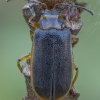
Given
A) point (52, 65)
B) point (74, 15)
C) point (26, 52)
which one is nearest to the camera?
point (74, 15)

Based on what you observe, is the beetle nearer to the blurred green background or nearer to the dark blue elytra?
the dark blue elytra

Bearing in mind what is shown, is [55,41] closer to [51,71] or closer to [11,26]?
[51,71]

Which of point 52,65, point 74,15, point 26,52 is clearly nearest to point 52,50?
point 52,65

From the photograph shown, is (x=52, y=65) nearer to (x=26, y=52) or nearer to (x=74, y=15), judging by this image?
(x=74, y=15)

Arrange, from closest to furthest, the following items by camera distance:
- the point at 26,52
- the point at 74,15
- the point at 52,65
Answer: the point at 74,15
the point at 52,65
the point at 26,52

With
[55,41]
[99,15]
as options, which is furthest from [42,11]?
[99,15]

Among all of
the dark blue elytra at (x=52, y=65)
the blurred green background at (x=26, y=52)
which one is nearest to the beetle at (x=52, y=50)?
the dark blue elytra at (x=52, y=65)

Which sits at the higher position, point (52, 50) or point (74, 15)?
point (74, 15)

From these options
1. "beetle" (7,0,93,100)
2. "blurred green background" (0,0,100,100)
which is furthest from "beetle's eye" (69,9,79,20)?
"blurred green background" (0,0,100,100)

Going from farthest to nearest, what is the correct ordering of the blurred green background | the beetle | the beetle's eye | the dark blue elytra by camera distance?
the blurred green background
the dark blue elytra
the beetle
the beetle's eye
